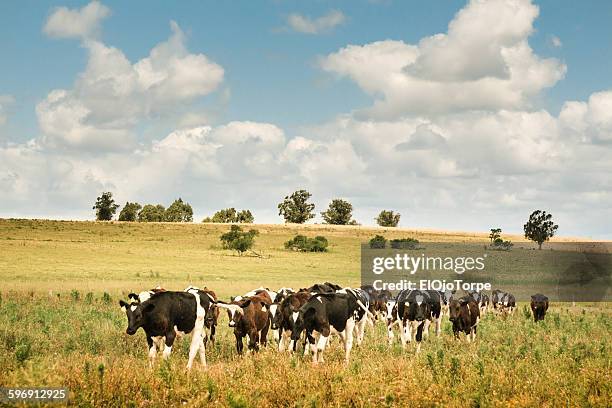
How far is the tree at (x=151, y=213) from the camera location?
17662cm

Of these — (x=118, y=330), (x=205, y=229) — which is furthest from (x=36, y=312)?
(x=205, y=229)

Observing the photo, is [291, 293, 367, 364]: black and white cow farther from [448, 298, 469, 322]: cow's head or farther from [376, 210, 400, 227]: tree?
[376, 210, 400, 227]: tree

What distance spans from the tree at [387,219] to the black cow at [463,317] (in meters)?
153

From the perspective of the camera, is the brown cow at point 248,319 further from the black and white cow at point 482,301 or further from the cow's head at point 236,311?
the black and white cow at point 482,301

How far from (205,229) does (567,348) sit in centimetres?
9894

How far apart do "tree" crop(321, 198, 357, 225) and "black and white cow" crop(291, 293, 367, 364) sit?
15671cm

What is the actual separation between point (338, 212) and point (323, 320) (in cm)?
15891

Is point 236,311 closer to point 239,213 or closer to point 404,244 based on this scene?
point 404,244

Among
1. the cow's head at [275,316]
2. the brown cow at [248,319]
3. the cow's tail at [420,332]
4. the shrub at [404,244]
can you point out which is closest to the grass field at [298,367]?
the cow's tail at [420,332]

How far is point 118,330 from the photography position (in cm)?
2070

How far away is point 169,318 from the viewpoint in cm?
1516

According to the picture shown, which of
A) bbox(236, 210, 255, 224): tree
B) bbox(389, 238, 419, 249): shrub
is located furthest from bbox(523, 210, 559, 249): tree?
bbox(236, 210, 255, 224): tree

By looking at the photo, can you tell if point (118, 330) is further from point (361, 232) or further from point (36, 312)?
point (361, 232)

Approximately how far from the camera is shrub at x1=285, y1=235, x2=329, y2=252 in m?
92.9
